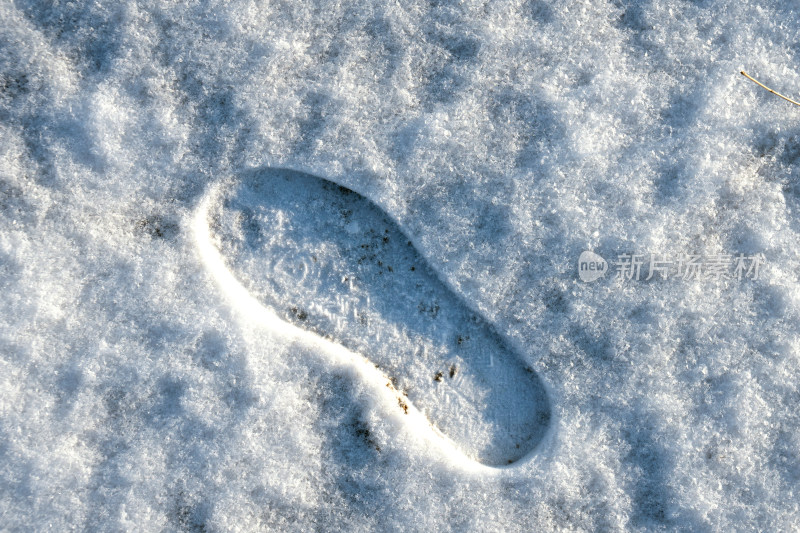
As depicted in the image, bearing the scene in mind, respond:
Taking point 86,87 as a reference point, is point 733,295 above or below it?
above

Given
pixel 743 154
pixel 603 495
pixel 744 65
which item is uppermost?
pixel 744 65

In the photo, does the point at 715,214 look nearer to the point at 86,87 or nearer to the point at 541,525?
the point at 541,525

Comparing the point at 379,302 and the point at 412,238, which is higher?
the point at 412,238

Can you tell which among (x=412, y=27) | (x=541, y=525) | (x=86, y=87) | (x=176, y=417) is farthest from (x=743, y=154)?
(x=86, y=87)
